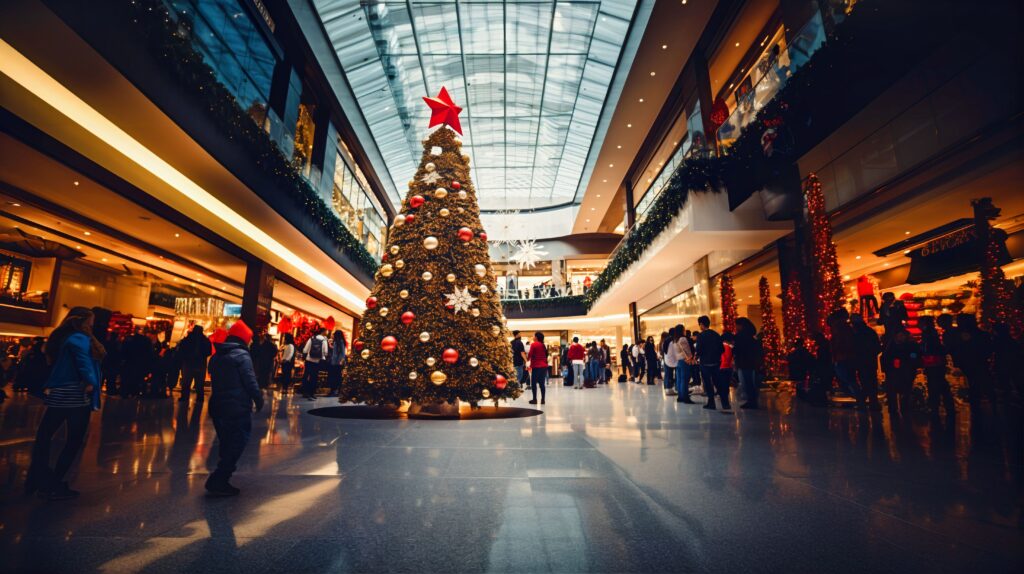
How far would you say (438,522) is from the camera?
2.31 meters

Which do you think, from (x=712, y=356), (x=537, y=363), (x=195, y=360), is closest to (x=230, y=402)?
(x=537, y=363)

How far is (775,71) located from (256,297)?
1332cm

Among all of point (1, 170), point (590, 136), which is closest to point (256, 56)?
point (1, 170)

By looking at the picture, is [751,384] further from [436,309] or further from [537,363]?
[436,309]

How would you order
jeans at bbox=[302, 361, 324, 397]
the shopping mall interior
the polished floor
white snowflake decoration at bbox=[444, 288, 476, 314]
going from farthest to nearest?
jeans at bbox=[302, 361, 324, 397] → white snowflake decoration at bbox=[444, 288, 476, 314] → the shopping mall interior → the polished floor

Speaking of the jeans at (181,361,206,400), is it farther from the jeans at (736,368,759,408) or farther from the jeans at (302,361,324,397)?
the jeans at (736,368,759,408)

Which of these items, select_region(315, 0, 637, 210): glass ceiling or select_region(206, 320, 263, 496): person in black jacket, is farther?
select_region(315, 0, 637, 210): glass ceiling

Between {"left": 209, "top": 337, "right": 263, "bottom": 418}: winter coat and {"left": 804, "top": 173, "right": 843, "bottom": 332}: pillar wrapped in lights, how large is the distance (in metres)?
9.44

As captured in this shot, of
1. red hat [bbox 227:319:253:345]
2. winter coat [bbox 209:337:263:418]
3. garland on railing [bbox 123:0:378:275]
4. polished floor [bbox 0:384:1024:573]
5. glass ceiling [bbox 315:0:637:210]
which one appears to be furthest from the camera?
glass ceiling [bbox 315:0:637:210]

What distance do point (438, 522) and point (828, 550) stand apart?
183cm

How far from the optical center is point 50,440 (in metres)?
2.92

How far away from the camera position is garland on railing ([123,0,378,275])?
5910mm

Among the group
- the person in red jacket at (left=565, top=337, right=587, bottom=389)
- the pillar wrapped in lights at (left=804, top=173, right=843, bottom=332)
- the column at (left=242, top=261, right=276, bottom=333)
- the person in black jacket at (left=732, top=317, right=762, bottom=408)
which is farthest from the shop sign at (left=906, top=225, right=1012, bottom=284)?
the column at (left=242, top=261, right=276, bottom=333)

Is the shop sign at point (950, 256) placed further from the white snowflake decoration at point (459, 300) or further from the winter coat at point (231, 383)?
the winter coat at point (231, 383)
